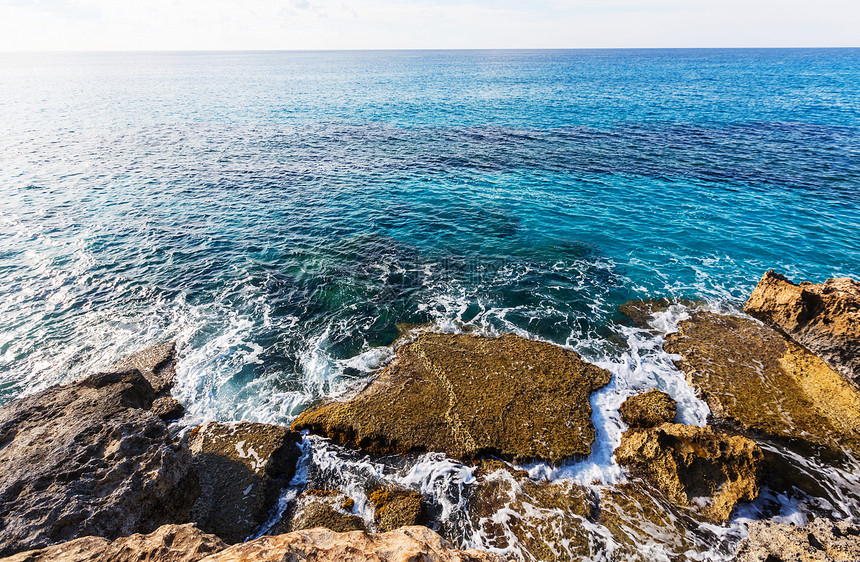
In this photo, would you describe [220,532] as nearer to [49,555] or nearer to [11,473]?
[49,555]

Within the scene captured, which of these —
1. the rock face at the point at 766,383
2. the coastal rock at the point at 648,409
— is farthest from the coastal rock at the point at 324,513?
the rock face at the point at 766,383

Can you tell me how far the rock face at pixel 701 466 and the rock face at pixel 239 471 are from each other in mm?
13337

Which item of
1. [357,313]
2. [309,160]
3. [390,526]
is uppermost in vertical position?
[309,160]

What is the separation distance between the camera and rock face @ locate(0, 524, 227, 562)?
25.7 feet

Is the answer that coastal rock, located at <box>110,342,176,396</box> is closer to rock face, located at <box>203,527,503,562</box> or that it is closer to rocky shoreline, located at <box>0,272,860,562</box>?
rocky shoreline, located at <box>0,272,860,562</box>

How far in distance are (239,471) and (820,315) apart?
26581 mm

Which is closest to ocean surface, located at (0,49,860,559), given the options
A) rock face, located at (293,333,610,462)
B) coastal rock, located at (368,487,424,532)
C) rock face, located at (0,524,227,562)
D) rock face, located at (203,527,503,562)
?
coastal rock, located at (368,487,424,532)

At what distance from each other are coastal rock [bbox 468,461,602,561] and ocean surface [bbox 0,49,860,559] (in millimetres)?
495

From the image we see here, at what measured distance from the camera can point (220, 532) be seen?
11484 millimetres

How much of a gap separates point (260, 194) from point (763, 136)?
222ft

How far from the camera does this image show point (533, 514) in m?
12.4

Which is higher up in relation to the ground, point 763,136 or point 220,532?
point 763,136

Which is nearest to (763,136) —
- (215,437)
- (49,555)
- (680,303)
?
(680,303)

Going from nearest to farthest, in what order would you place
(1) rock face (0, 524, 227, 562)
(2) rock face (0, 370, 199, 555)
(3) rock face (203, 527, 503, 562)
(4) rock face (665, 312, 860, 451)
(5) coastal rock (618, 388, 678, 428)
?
(3) rock face (203, 527, 503, 562) → (1) rock face (0, 524, 227, 562) → (2) rock face (0, 370, 199, 555) → (4) rock face (665, 312, 860, 451) → (5) coastal rock (618, 388, 678, 428)
